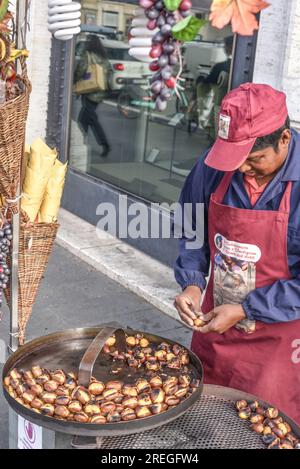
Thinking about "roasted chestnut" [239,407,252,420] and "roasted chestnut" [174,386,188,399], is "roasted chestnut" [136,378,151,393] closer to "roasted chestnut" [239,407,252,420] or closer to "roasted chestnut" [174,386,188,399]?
"roasted chestnut" [174,386,188,399]

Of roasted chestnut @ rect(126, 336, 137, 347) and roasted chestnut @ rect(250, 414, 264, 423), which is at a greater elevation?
roasted chestnut @ rect(126, 336, 137, 347)

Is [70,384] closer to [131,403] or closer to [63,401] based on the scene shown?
A: [63,401]

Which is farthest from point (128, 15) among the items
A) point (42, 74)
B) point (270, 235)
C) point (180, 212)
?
point (270, 235)

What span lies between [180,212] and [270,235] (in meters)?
0.52

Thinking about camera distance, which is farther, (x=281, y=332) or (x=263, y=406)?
(x=281, y=332)

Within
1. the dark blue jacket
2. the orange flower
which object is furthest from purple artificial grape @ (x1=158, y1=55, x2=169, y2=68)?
the dark blue jacket

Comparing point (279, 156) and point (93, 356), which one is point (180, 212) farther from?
point (93, 356)

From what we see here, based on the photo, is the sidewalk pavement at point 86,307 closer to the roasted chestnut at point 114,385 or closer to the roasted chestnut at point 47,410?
the roasted chestnut at point 114,385

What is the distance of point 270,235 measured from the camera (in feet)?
9.06

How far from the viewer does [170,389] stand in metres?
2.50

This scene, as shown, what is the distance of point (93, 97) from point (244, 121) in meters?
5.29

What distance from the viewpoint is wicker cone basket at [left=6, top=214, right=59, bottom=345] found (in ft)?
11.1

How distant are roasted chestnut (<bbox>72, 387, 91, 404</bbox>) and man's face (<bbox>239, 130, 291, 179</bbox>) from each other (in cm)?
100

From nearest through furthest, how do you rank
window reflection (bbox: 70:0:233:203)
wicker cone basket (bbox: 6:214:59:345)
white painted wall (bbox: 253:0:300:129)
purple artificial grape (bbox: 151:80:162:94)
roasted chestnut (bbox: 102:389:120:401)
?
purple artificial grape (bbox: 151:80:162:94), roasted chestnut (bbox: 102:389:120:401), wicker cone basket (bbox: 6:214:59:345), white painted wall (bbox: 253:0:300:129), window reflection (bbox: 70:0:233:203)
